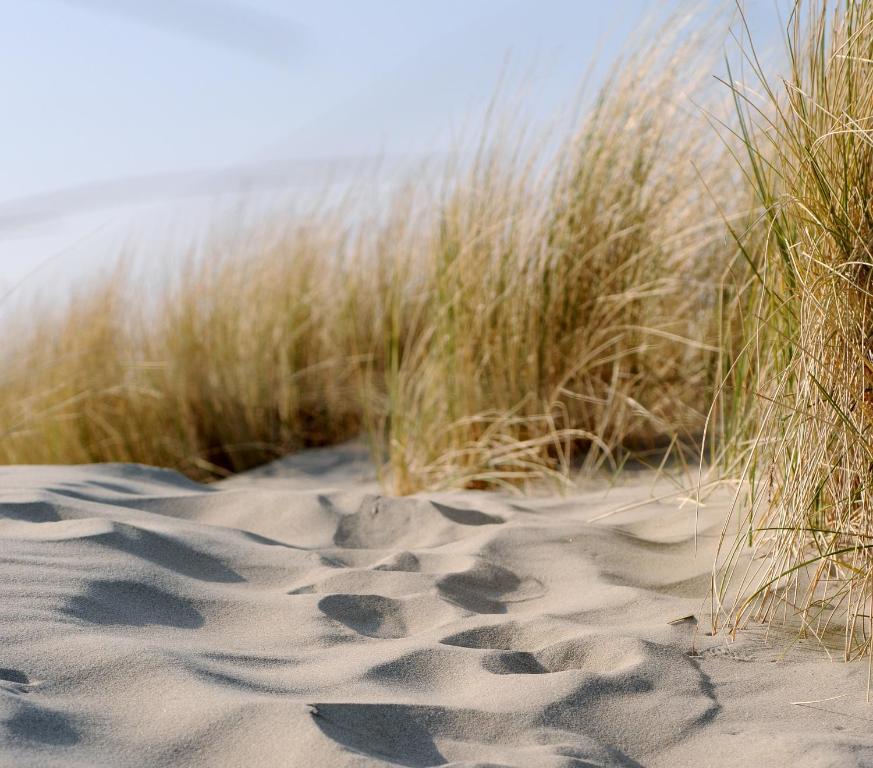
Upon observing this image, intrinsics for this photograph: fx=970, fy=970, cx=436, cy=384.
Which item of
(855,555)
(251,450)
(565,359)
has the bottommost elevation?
(251,450)

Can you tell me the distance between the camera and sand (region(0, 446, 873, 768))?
3.45 feet

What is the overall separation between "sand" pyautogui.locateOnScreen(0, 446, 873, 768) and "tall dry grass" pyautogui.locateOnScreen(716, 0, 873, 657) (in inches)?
4.6

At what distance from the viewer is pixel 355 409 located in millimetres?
4340

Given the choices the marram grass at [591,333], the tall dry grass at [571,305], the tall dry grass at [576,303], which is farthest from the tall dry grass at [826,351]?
the tall dry grass at [571,305]

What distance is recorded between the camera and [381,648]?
52.1 inches

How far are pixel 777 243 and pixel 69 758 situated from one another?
4.05ft

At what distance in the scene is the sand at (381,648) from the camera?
1.05 metres

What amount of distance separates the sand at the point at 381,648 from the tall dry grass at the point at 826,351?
12 centimetres

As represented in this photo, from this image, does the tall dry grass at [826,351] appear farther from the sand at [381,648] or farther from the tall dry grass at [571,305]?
the tall dry grass at [571,305]

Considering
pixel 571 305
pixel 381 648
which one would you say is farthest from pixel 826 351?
pixel 571 305

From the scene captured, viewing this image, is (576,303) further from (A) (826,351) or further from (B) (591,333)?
(A) (826,351)

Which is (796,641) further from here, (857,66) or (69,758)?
(69,758)

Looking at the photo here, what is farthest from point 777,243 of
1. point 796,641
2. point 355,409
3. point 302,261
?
point 302,261

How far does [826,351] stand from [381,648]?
77cm
